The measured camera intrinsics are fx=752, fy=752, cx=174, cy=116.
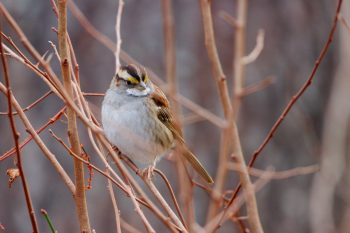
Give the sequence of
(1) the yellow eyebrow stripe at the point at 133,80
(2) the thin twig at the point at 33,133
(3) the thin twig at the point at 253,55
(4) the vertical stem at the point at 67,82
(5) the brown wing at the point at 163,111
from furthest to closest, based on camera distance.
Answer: (5) the brown wing at the point at 163,111
(1) the yellow eyebrow stripe at the point at 133,80
(4) the vertical stem at the point at 67,82
(2) the thin twig at the point at 33,133
(3) the thin twig at the point at 253,55

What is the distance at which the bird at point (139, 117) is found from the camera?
155 inches

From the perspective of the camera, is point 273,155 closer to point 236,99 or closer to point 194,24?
point 194,24

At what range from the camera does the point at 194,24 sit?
574cm

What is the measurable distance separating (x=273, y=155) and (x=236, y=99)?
4.11m

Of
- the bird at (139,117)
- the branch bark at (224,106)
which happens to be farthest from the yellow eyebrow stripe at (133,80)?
the branch bark at (224,106)

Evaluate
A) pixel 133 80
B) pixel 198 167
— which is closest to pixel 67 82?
pixel 133 80

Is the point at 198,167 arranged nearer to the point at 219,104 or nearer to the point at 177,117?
the point at 219,104

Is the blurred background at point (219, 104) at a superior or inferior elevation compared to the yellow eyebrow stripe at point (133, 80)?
inferior

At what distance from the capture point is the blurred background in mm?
5531

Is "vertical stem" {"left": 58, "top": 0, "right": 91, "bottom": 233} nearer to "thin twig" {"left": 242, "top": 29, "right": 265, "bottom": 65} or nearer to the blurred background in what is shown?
"thin twig" {"left": 242, "top": 29, "right": 265, "bottom": 65}

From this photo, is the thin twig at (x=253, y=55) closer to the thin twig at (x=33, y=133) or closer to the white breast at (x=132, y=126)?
A: the thin twig at (x=33, y=133)

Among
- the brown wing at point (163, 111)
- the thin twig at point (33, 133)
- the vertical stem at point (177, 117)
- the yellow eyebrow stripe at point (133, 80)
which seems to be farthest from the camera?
the brown wing at point (163, 111)

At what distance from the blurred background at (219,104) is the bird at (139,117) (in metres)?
1.32

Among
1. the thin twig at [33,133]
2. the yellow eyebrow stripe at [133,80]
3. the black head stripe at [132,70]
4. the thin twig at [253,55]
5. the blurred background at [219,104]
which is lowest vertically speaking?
the blurred background at [219,104]
